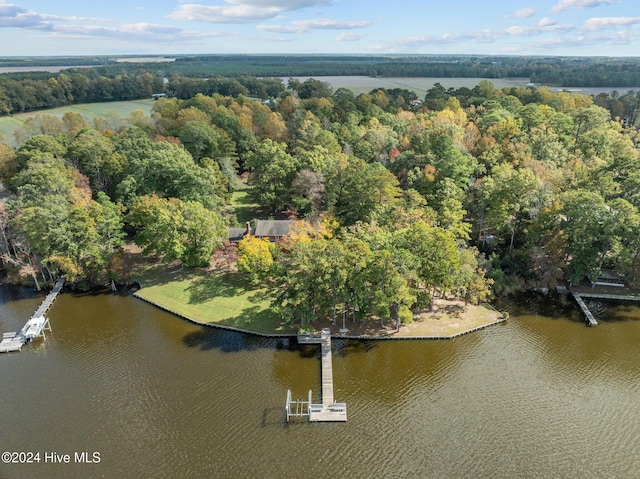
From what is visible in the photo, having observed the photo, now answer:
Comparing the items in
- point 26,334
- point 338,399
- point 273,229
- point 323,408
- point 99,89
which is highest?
point 99,89

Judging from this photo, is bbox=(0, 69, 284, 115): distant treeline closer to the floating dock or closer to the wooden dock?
the wooden dock

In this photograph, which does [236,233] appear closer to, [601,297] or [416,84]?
[601,297]

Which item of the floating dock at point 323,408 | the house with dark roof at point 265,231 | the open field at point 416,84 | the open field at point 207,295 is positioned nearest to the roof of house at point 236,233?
the house with dark roof at point 265,231

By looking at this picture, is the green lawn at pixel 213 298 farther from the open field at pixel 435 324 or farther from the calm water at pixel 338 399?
the open field at pixel 435 324

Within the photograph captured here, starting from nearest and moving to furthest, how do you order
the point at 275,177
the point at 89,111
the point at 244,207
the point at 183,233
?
the point at 183,233
the point at 275,177
the point at 244,207
the point at 89,111

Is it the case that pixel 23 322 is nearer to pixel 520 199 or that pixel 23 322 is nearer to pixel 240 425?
pixel 240 425

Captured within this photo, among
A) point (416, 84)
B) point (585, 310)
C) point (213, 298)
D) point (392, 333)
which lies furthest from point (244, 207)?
point (416, 84)

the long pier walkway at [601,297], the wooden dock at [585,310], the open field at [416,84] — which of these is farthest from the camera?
the open field at [416,84]
